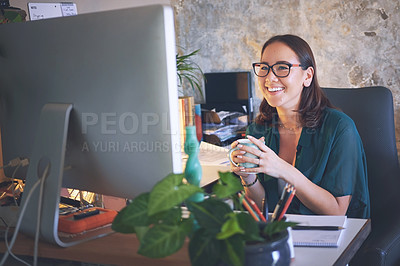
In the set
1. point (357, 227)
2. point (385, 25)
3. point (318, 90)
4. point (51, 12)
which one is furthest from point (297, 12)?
point (357, 227)

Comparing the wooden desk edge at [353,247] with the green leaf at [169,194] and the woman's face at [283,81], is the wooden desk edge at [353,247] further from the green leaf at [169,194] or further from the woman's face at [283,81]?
the woman's face at [283,81]

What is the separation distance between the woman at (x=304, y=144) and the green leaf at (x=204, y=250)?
788 millimetres

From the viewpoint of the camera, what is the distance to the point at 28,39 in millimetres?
1149

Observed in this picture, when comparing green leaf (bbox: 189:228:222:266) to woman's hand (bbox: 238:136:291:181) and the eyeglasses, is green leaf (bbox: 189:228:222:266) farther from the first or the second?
the eyeglasses

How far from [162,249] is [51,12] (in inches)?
57.0

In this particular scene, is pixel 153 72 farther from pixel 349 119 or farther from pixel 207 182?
pixel 349 119

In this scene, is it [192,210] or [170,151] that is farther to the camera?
[170,151]

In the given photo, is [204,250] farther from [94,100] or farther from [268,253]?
[94,100]

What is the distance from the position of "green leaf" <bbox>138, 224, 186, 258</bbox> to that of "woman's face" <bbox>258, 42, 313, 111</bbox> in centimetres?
117

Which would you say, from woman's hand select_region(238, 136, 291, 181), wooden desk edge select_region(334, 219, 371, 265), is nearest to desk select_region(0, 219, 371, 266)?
wooden desk edge select_region(334, 219, 371, 265)

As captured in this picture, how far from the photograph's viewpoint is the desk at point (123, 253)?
40.6 inches

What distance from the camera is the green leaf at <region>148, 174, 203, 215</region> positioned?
80 centimetres

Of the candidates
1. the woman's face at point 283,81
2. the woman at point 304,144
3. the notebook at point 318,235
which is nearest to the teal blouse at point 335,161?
the woman at point 304,144

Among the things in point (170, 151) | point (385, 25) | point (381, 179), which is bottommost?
point (381, 179)
